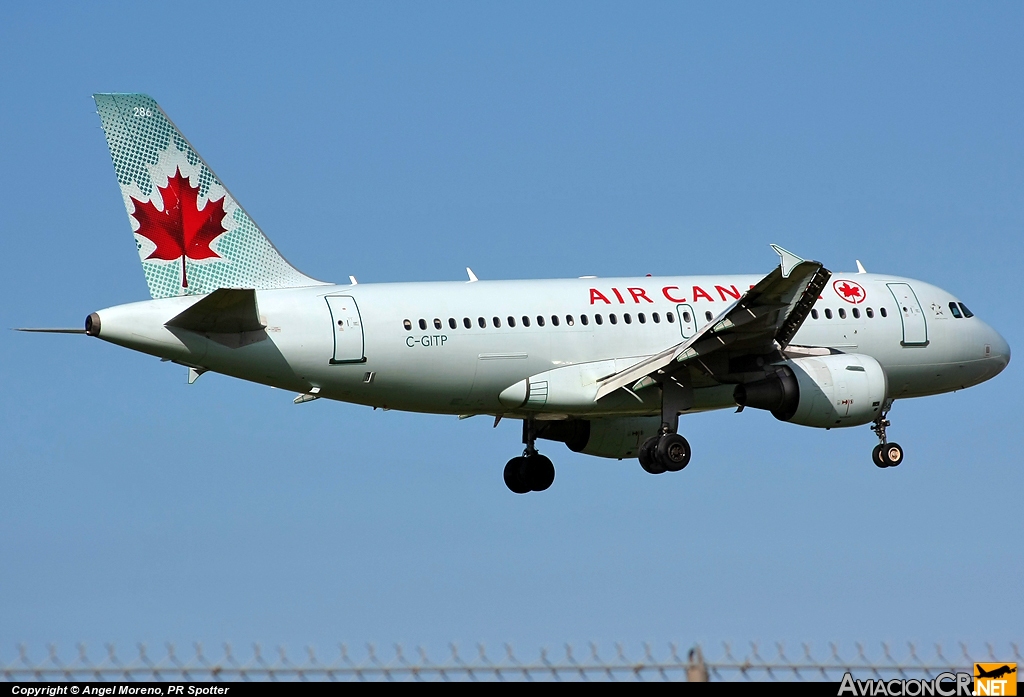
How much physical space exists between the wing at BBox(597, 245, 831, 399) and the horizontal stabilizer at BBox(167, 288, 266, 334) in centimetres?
866

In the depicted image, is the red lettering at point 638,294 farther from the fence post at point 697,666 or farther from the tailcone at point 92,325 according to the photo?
the fence post at point 697,666

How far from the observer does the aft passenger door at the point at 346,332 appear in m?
37.0

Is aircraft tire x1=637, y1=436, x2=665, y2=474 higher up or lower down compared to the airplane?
lower down

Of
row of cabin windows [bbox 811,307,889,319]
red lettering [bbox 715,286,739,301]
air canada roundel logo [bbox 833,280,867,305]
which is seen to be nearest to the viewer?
red lettering [bbox 715,286,739,301]

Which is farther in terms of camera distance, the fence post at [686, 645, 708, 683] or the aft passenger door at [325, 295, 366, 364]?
A: the aft passenger door at [325, 295, 366, 364]

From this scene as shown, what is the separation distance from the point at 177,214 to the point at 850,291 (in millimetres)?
17189

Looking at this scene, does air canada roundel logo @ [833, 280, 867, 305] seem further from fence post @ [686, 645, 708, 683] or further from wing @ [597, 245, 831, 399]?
fence post @ [686, 645, 708, 683]

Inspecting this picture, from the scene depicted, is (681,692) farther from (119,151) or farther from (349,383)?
(119,151)

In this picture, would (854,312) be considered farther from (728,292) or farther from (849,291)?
(728,292)

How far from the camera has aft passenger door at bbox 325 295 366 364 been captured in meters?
37.0

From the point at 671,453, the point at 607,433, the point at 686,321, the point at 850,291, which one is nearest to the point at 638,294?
the point at 686,321

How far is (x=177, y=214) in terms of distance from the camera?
37750mm

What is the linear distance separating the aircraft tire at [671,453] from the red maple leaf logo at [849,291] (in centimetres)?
639

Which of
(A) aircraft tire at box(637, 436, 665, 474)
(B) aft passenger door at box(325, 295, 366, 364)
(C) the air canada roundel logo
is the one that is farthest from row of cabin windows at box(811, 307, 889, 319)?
(B) aft passenger door at box(325, 295, 366, 364)
